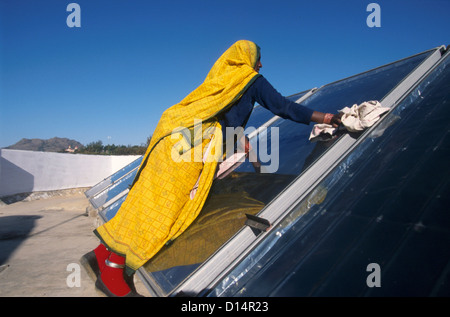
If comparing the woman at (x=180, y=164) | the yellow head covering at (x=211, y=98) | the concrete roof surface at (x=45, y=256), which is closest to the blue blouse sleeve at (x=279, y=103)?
the woman at (x=180, y=164)

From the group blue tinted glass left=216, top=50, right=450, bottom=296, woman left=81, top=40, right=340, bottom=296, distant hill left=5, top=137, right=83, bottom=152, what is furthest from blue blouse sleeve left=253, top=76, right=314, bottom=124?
distant hill left=5, top=137, right=83, bottom=152

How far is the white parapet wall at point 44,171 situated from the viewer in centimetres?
995

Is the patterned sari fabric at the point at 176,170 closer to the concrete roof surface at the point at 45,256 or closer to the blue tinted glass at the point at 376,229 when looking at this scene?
the concrete roof surface at the point at 45,256

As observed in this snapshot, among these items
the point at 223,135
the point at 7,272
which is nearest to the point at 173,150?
the point at 223,135

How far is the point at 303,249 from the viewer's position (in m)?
1.16

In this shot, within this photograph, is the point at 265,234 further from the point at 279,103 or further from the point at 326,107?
the point at 326,107

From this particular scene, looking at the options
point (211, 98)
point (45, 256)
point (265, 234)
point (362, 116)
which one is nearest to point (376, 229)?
point (265, 234)

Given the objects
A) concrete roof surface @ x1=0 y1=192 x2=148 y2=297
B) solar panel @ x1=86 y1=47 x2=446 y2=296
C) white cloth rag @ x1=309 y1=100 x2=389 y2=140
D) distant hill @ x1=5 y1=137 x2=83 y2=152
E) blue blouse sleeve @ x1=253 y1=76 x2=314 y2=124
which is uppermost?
distant hill @ x1=5 y1=137 x2=83 y2=152

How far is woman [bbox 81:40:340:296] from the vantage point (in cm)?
173

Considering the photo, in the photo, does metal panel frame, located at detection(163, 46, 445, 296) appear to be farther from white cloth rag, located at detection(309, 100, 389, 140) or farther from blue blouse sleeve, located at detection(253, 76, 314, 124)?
blue blouse sleeve, located at detection(253, 76, 314, 124)

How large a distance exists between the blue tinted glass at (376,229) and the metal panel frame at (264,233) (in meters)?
0.05

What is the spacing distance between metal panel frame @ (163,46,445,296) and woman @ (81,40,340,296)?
252 mm

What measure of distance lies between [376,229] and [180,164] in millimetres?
1267

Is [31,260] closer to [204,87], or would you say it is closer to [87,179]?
[204,87]
